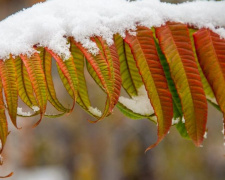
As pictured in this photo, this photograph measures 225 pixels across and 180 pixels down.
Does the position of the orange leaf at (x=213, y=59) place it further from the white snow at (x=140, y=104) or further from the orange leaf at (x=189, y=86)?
the white snow at (x=140, y=104)

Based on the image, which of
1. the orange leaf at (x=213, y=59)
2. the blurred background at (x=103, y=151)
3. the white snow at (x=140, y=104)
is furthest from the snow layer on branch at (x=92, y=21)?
the blurred background at (x=103, y=151)

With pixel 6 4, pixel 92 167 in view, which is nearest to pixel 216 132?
pixel 92 167

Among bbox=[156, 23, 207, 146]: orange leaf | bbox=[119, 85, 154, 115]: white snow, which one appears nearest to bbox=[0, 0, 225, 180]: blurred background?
bbox=[119, 85, 154, 115]: white snow

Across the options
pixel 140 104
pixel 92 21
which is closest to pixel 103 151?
pixel 140 104

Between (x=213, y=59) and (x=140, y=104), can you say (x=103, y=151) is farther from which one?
(x=213, y=59)

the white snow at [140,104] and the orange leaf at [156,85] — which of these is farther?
the white snow at [140,104]

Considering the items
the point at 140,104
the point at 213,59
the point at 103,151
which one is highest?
the point at 213,59
